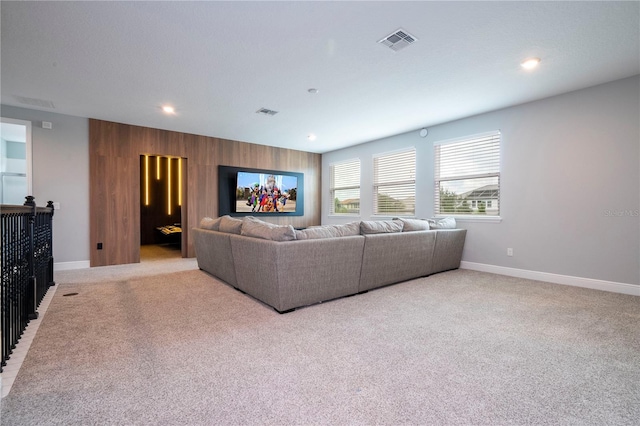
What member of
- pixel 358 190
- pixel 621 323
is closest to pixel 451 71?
pixel 621 323

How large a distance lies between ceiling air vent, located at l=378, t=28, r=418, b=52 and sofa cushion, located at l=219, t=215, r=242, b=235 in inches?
94.5

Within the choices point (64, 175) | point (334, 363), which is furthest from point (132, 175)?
point (334, 363)

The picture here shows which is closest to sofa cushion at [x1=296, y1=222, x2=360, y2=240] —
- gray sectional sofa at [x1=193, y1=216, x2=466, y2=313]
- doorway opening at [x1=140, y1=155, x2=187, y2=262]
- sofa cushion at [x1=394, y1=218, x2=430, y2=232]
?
gray sectional sofa at [x1=193, y1=216, x2=466, y2=313]

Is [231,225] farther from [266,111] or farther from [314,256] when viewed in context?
[266,111]

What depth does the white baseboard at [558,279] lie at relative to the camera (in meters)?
3.33

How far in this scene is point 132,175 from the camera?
518cm

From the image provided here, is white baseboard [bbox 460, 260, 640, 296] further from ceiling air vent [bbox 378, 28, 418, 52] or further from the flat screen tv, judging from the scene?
the flat screen tv

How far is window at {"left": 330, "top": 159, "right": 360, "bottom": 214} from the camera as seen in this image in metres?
6.93

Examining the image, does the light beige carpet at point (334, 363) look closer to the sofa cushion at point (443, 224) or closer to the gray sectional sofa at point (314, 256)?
the gray sectional sofa at point (314, 256)

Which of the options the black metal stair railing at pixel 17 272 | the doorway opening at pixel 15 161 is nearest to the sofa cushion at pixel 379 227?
the black metal stair railing at pixel 17 272

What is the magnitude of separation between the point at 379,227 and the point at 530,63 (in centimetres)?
231

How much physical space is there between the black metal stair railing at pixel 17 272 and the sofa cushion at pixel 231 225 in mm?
1705

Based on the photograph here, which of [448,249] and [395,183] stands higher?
[395,183]

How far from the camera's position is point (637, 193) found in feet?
10.7
